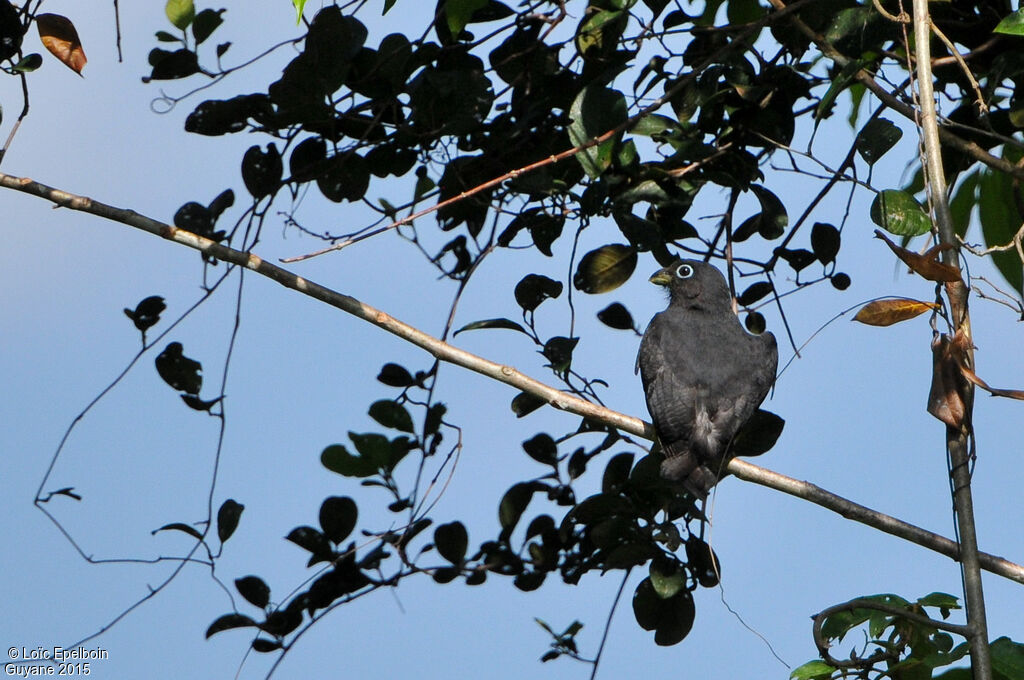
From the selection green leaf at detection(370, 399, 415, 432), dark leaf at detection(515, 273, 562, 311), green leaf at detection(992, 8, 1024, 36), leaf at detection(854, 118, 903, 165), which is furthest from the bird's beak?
green leaf at detection(992, 8, 1024, 36)

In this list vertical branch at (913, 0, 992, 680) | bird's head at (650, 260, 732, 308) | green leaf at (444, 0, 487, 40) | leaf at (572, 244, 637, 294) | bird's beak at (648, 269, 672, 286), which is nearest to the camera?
vertical branch at (913, 0, 992, 680)

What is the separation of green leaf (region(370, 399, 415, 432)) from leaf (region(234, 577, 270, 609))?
0.63 metres

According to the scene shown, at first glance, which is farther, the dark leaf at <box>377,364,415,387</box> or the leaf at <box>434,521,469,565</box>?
the dark leaf at <box>377,364,415,387</box>

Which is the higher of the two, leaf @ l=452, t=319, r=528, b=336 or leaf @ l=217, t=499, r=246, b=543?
leaf @ l=452, t=319, r=528, b=336

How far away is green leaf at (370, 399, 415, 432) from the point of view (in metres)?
3.49

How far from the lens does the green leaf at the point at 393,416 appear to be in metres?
3.49

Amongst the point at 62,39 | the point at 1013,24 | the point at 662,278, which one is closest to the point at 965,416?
the point at 1013,24

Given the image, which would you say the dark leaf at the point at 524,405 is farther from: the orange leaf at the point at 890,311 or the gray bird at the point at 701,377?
the orange leaf at the point at 890,311

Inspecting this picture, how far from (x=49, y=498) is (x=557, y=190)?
1913 millimetres

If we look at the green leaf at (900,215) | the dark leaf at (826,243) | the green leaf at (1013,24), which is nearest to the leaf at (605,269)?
the dark leaf at (826,243)

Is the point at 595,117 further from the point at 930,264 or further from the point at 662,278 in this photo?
the point at 662,278

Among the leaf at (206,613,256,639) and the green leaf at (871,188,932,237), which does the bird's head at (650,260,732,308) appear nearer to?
the green leaf at (871,188,932,237)

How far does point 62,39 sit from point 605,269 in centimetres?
194

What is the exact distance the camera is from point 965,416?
285 centimetres
